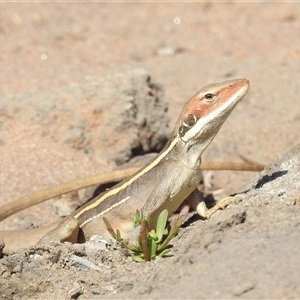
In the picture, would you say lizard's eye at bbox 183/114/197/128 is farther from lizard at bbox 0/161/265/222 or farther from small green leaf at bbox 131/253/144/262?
small green leaf at bbox 131/253/144/262

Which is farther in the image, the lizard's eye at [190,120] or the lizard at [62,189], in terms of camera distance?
the lizard at [62,189]

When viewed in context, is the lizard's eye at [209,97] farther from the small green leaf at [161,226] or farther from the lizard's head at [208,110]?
the small green leaf at [161,226]

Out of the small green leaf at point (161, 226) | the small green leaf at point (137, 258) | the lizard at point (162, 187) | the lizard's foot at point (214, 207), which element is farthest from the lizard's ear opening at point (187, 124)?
the small green leaf at point (137, 258)

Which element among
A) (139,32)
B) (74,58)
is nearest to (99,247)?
(74,58)

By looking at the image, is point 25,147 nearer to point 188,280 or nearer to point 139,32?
point 188,280

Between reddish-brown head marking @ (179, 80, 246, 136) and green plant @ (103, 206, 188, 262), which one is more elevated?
reddish-brown head marking @ (179, 80, 246, 136)

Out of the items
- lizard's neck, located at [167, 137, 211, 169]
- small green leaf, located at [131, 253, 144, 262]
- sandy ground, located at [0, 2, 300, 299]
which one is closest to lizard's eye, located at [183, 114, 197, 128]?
lizard's neck, located at [167, 137, 211, 169]

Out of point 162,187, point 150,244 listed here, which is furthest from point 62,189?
point 150,244
